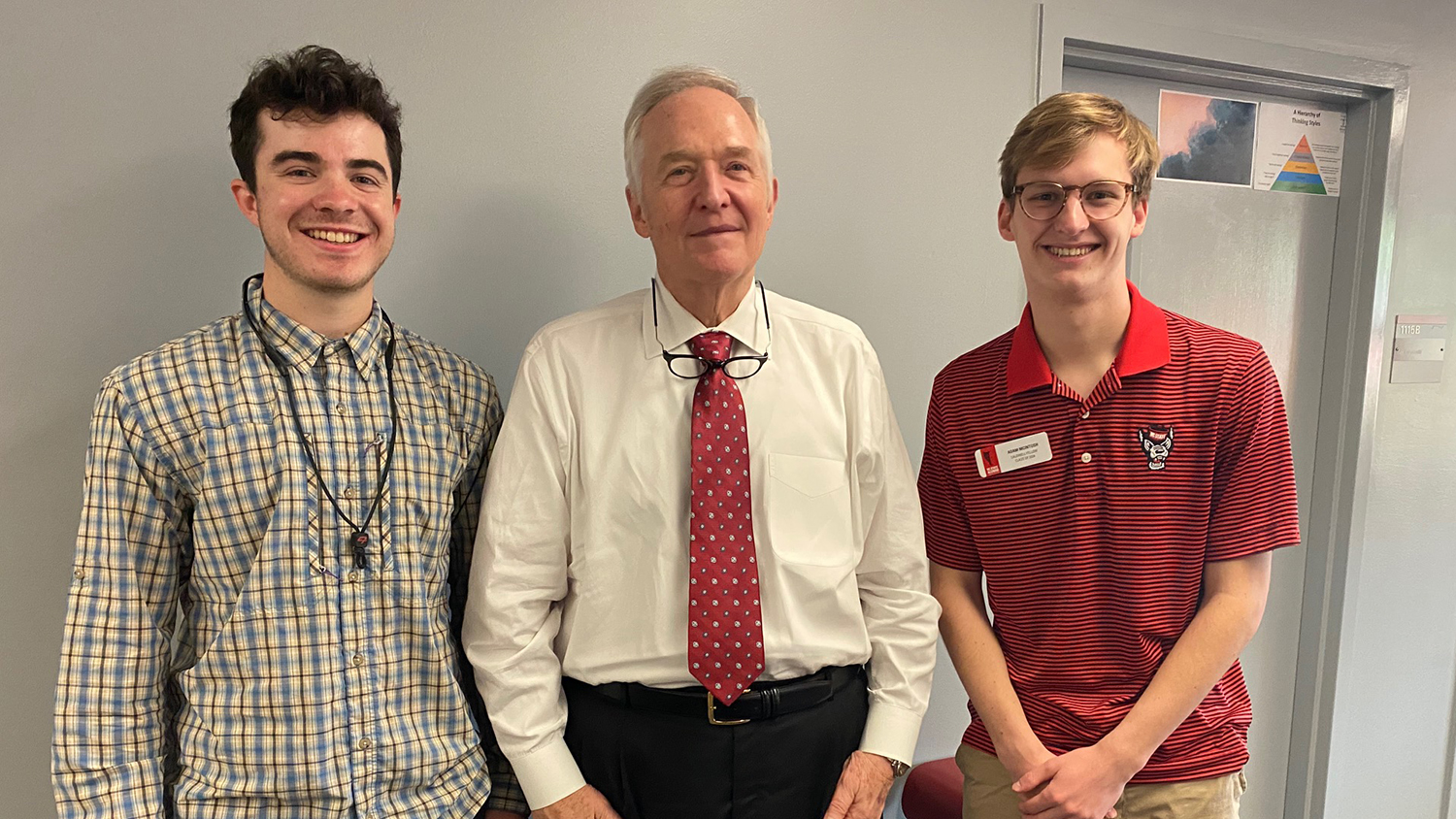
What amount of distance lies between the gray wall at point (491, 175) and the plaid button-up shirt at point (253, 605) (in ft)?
1.18

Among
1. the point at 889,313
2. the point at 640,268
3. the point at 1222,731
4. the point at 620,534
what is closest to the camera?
the point at 620,534

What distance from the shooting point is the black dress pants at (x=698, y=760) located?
53.6 inches

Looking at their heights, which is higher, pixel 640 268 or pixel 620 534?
pixel 640 268

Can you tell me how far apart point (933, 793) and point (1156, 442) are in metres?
1.00

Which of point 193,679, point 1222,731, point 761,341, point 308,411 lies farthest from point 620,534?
point 1222,731

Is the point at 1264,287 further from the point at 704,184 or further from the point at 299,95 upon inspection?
the point at 299,95

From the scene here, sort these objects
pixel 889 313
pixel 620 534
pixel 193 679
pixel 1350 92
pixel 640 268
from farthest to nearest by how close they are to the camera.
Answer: pixel 1350 92, pixel 889 313, pixel 640 268, pixel 620 534, pixel 193 679

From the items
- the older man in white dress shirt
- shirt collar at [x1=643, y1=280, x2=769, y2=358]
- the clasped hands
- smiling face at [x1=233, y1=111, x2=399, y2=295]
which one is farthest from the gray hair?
the clasped hands

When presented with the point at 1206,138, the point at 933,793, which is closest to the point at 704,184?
the point at 933,793

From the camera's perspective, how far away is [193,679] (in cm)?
127

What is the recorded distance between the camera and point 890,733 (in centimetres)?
147

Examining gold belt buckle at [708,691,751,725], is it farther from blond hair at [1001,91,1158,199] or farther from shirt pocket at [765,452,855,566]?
blond hair at [1001,91,1158,199]

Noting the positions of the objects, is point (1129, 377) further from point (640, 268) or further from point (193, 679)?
point (193, 679)

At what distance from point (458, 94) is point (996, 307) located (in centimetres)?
133
